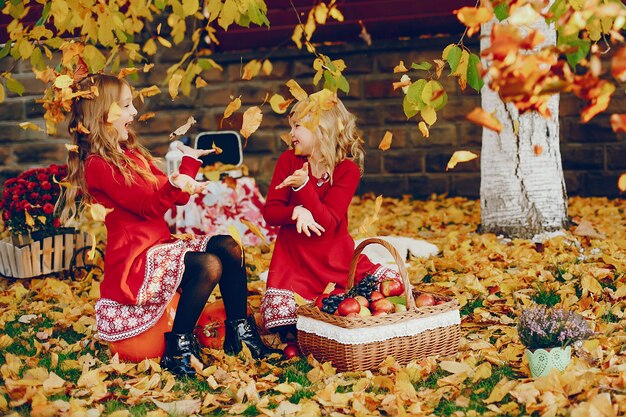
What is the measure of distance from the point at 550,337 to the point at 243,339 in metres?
1.28

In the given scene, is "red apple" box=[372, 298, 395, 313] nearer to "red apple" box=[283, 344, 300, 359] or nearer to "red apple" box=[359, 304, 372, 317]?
"red apple" box=[359, 304, 372, 317]

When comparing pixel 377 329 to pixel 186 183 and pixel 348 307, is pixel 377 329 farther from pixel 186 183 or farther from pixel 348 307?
pixel 186 183

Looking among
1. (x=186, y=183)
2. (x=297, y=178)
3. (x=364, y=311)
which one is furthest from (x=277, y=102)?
(x=364, y=311)

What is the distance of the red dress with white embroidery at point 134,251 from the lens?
129 inches

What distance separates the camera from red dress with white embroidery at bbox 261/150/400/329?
Result: 11.7ft

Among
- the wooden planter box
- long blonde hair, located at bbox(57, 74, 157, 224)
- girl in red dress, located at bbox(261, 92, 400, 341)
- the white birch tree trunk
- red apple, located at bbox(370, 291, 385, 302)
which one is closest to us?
red apple, located at bbox(370, 291, 385, 302)

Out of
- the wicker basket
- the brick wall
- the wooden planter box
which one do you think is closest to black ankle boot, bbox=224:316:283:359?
the wicker basket

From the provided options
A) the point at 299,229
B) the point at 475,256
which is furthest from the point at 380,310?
the point at 475,256

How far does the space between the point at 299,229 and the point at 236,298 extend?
0.41 m

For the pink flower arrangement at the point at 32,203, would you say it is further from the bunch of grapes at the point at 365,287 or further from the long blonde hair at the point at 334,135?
the bunch of grapes at the point at 365,287

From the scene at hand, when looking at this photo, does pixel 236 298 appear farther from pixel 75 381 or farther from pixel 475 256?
pixel 475 256

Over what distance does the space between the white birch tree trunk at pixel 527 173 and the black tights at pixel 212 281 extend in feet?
8.02

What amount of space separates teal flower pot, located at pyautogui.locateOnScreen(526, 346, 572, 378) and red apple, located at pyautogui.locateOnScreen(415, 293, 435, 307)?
0.49m

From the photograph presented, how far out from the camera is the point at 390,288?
3.35 metres
